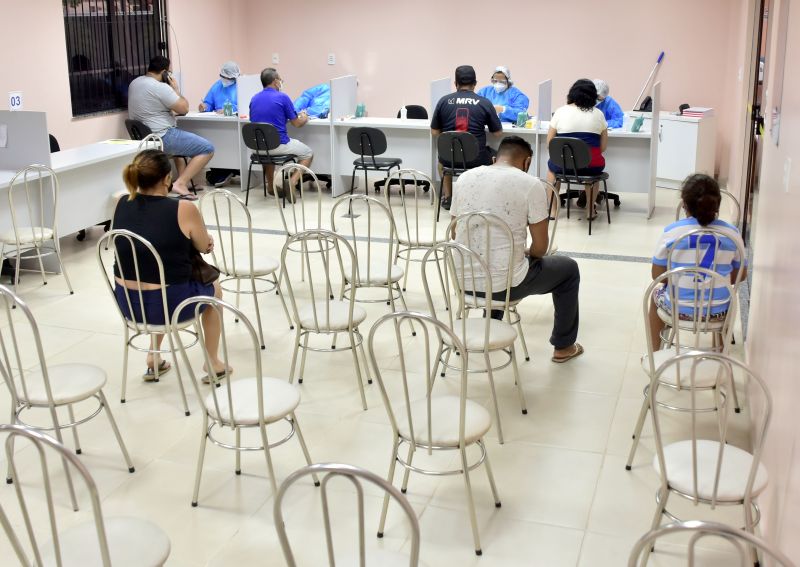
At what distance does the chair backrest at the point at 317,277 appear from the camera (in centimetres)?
354

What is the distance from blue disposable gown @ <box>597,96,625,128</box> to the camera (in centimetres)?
734

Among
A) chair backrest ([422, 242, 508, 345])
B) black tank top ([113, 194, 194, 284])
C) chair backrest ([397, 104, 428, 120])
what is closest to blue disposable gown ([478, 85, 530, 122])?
chair backrest ([397, 104, 428, 120])

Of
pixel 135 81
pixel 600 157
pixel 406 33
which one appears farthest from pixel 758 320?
pixel 406 33

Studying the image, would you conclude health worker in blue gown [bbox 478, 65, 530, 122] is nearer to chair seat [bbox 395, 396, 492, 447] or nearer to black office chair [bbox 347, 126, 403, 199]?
black office chair [bbox 347, 126, 403, 199]

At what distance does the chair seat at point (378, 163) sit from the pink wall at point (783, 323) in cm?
418

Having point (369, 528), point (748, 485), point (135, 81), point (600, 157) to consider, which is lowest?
point (369, 528)

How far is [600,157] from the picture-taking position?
22.3ft

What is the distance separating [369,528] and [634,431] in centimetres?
112

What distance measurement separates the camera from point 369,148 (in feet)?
24.6

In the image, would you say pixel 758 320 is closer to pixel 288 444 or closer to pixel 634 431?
pixel 634 431

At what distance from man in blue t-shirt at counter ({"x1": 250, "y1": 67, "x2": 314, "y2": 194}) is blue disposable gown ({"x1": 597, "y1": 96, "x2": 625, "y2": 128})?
2.52m

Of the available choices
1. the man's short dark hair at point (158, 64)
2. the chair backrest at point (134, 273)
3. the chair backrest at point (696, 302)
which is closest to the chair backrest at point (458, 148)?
the man's short dark hair at point (158, 64)

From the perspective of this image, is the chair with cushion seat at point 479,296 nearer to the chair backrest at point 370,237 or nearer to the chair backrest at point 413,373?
the chair backrest at point 413,373

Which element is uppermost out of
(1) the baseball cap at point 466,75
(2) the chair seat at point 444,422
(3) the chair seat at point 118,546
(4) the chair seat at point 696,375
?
(1) the baseball cap at point 466,75
